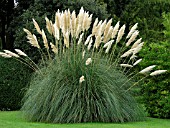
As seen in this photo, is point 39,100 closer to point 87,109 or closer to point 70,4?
point 87,109

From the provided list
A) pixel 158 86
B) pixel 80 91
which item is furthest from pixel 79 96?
pixel 158 86

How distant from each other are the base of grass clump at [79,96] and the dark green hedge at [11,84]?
382 cm

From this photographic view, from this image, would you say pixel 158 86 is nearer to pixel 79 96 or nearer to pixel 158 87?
pixel 158 87

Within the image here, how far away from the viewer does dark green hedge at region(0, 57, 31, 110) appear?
14086 millimetres

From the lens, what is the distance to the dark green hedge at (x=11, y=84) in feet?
46.2

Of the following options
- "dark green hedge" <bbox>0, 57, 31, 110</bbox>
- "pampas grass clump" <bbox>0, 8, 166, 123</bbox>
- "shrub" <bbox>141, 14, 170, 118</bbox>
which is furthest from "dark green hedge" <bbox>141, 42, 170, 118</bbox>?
"dark green hedge" <bbox>0, 57, 31, 110</bbox>

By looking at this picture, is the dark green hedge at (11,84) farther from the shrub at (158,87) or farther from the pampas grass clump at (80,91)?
the shrub at (158,87)

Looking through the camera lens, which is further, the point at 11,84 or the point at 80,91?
the point at 11,84

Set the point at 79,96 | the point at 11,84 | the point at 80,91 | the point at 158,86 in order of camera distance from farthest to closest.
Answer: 1. the point at 11,84
2. the point at 158,86
3. the point at 80,91
4. the point at 79,96

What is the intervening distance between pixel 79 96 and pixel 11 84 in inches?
201

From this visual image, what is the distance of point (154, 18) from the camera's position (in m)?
24.1

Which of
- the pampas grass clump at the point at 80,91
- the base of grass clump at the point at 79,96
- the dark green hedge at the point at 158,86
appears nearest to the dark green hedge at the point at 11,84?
the pampas grass clump at the point at 80,91

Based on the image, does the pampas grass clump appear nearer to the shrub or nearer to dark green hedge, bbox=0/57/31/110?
the shrub

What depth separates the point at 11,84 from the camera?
14.2m
